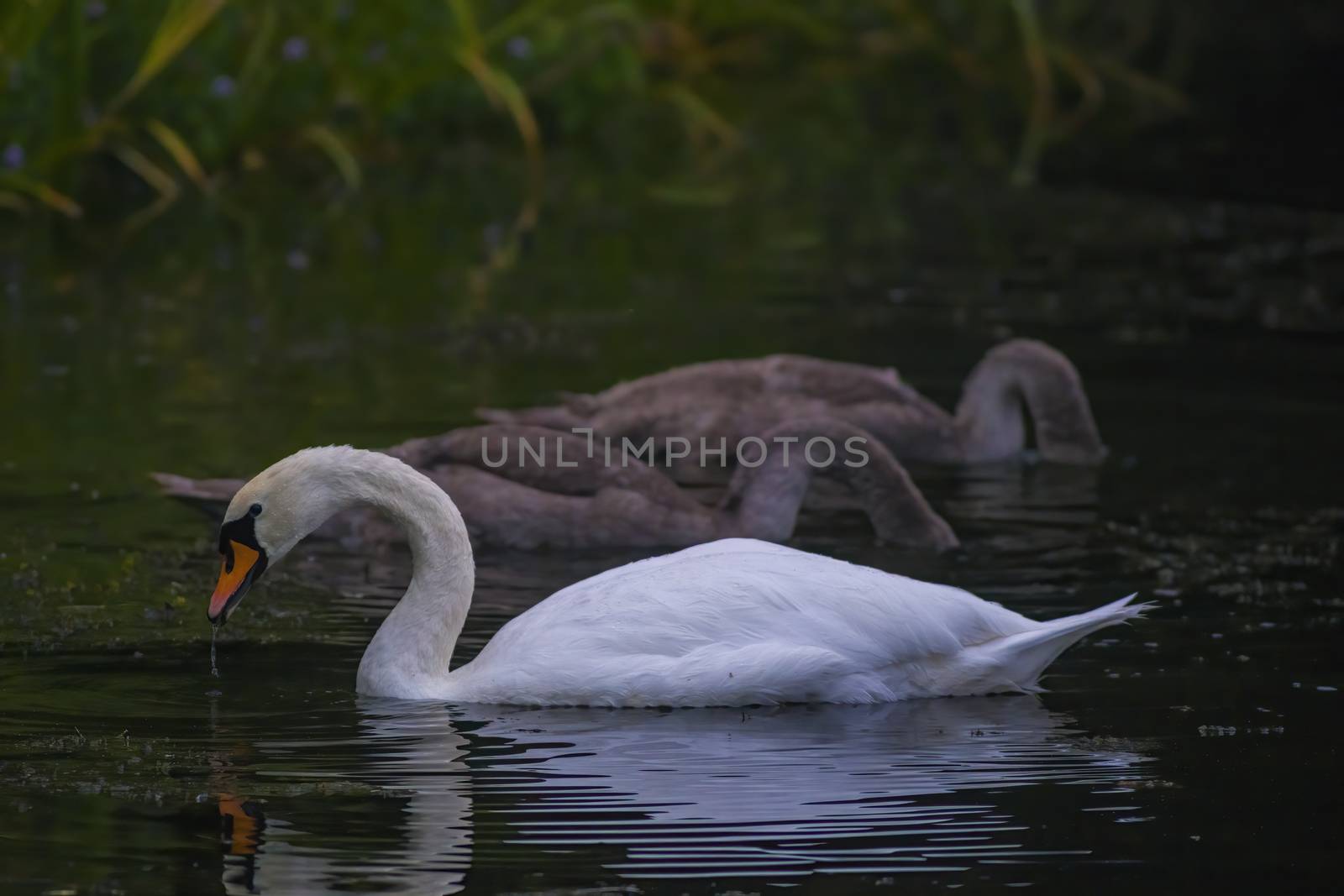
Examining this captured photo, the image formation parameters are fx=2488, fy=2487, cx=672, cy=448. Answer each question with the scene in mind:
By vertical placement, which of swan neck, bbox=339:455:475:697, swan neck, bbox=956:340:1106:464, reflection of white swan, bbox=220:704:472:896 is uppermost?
swan neck, bbox=956:340:1106:464

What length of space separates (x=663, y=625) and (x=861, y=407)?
473 centimetres

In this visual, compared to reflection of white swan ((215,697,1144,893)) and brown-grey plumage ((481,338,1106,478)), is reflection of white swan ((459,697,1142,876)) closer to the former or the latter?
reflection of white swan ((215,697,1144,893))

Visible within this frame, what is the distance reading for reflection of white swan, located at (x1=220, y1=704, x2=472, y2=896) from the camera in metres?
5.83

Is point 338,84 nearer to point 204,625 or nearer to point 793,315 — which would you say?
point 793,315

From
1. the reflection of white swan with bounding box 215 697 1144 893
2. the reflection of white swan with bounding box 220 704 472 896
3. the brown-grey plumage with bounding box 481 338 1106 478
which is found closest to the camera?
the reflection of white swan with bounding box 220 704 472 896

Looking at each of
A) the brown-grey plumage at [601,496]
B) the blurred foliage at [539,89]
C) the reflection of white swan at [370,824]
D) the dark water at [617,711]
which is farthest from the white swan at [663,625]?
the blurred foliage at [539,89]

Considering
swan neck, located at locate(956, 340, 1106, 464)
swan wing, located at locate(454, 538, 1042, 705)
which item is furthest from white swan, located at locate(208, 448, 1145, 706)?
swan neck, located at locate(956, 340, 1106, 464)

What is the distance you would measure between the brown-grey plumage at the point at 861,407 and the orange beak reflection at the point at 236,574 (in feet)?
13.4

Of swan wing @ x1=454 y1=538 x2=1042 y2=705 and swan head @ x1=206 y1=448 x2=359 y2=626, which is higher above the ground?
swan head @ x1=206 y1=448 x2=359 y2=626

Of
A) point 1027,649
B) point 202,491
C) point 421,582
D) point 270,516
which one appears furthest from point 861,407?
point 270,516

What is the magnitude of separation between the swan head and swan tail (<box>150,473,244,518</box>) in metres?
2.20

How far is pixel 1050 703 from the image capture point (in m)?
7.50

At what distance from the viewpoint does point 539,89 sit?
23.4m

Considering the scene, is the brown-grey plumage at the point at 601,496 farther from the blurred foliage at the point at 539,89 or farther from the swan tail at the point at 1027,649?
the blurred foliage at the point at 539,89
